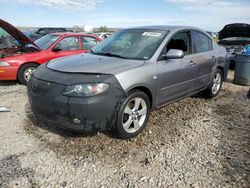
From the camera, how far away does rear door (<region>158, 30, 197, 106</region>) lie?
4.20 meters

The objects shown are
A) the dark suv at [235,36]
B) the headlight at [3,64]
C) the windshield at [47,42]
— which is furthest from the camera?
the dark suv at [235,36]

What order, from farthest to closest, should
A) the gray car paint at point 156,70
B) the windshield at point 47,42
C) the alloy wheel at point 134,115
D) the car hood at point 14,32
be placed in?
the windshield at point 47,42 < the car hood at point 14,32 < the alloy wheel at point 134,115 < the gray car paint at point 156,70

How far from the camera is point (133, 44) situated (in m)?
4.47

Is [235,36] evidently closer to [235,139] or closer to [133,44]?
[133,44]

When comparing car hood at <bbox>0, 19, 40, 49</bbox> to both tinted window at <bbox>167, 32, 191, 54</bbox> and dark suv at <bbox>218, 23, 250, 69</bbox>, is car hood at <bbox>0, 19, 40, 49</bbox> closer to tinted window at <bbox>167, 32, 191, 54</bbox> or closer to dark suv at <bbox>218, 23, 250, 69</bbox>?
tinted window at <bbox>167, 32, 191, 54</bbox>

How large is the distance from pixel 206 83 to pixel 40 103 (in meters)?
3.53

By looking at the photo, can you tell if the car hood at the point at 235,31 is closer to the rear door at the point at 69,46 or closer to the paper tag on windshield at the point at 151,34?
the rear door at the point at 69,46

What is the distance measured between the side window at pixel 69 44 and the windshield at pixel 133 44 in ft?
9.93

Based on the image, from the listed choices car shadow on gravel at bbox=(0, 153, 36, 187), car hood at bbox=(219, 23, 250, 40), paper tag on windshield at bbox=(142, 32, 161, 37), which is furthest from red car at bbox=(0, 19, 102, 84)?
car hood at bbox=(219, 23, 250, 40)

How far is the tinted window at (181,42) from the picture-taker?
453 cm

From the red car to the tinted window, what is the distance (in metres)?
3.86

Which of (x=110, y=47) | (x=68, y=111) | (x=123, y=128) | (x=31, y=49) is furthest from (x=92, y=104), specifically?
(x=31, y=49)

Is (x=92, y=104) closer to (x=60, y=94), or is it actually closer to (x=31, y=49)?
(x=60, y=94)

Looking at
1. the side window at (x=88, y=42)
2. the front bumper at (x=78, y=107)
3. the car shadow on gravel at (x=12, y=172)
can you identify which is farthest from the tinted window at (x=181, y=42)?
the side window at (x=88, y=42)
